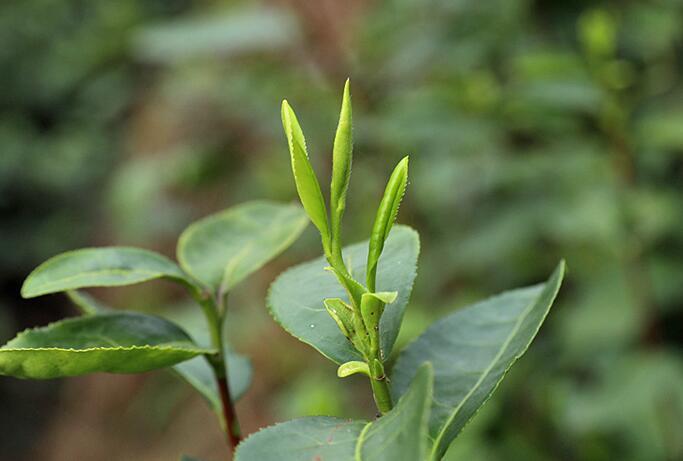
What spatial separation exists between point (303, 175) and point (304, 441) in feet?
0.44

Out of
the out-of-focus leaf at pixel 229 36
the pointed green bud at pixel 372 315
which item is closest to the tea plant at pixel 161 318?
the pointed green bud at pixel 372 315

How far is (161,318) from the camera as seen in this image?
584 millimetres

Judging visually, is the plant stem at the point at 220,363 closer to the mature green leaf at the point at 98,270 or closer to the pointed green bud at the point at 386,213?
the mature green leaf at the point at 98,270

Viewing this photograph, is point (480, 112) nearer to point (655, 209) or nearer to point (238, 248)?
point (655, 209)

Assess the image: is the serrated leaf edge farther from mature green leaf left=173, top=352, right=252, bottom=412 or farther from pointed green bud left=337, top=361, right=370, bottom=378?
mature green leaf left=173, top=352, right=252, bottom=412

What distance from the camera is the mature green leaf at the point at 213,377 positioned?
643 millimetres

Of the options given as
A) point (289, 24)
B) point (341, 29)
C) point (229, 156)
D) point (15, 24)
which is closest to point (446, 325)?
point (289, 24)

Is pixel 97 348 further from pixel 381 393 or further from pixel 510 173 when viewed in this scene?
pixel 510 173

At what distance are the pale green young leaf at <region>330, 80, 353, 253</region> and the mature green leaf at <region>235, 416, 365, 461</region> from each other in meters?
0.09

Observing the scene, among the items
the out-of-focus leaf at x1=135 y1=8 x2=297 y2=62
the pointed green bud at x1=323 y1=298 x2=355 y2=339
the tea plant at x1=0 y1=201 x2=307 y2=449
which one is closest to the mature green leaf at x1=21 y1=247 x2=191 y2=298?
the tea plant at x1=0 y1=201 x2=307 y2=449

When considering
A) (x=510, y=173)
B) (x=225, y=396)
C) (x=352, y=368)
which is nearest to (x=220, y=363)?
(x=225, y=396)

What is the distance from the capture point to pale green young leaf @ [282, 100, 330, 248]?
1.48 feet

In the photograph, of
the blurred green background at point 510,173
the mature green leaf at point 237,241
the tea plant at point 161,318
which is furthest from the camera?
the blurred green background at point 510,173

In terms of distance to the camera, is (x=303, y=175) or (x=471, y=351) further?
(x=471, y=351)
